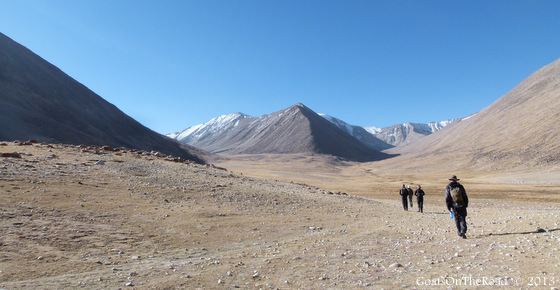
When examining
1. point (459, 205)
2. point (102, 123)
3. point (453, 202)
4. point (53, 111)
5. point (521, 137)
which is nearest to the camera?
point (459, 205)

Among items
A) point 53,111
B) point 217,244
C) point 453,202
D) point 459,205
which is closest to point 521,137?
point 453,202

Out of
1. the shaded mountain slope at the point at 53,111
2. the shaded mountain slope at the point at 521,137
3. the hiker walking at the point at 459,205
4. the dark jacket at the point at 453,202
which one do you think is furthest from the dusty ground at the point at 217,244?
the shaded mountain slope at the point at 521,137

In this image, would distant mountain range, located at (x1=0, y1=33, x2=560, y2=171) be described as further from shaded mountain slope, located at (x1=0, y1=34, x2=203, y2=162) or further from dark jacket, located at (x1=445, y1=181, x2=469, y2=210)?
dark jacket, located at (x1=445, y1=181, x2=469, y2=210)

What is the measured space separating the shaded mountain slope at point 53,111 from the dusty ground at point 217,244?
258 feet

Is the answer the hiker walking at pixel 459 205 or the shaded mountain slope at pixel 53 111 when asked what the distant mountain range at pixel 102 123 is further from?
the hiker walking at pixel 459 205

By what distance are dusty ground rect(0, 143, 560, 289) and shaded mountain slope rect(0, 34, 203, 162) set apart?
78.6m

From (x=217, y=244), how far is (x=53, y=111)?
Result: 125719 mm

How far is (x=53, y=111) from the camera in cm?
A: 11056

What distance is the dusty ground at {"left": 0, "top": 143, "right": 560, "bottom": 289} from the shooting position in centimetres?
813

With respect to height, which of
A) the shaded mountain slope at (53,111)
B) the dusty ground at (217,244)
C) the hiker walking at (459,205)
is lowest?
the dusty ground at (217,244)

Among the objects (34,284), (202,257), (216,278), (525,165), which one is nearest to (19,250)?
(34,284)

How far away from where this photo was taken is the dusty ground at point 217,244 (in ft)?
26.7

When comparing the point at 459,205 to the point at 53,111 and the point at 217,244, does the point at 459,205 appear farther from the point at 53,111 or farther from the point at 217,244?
the point at 53,111

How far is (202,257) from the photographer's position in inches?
427
